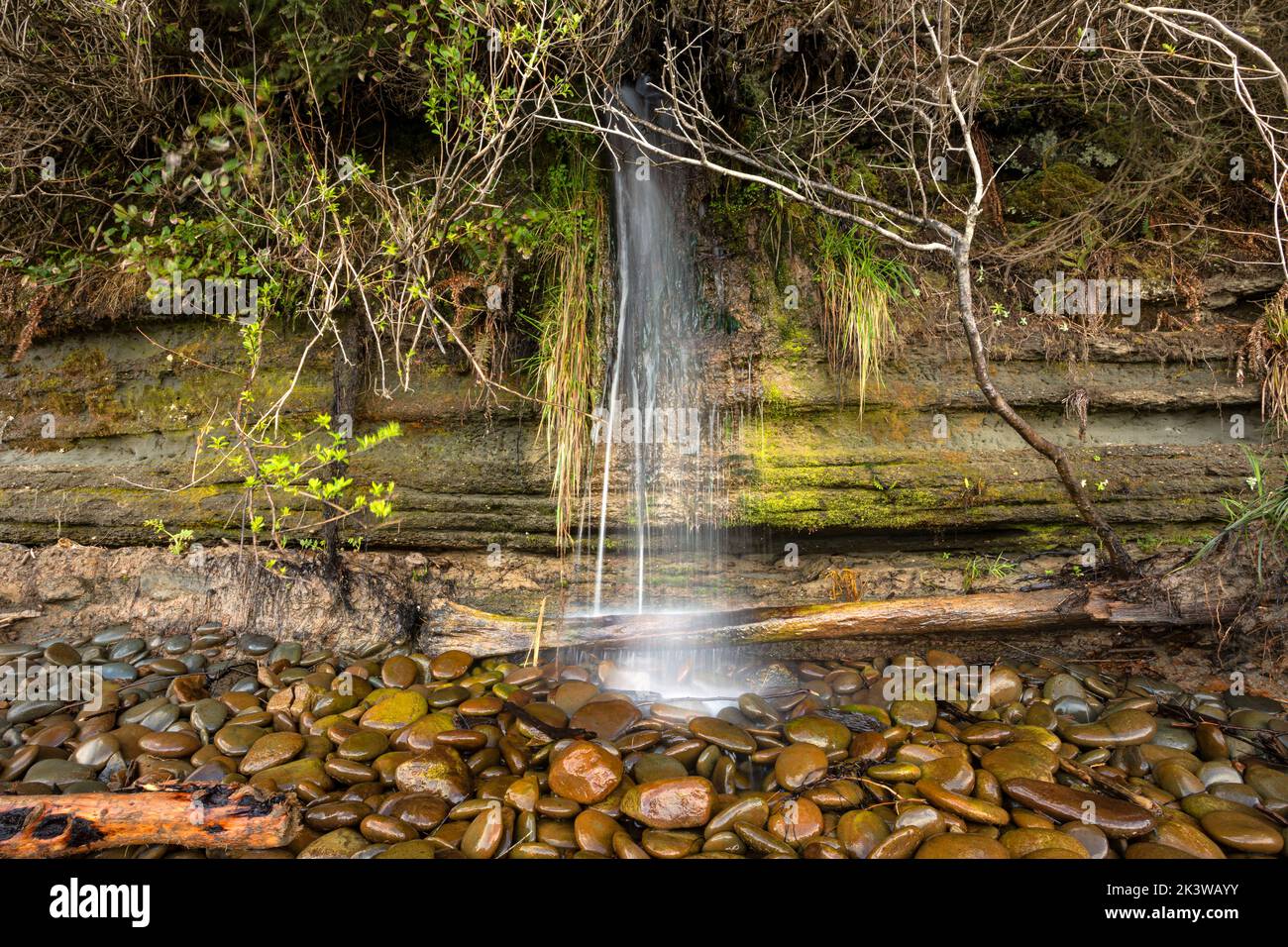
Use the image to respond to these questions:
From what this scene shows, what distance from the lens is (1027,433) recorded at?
357 cm

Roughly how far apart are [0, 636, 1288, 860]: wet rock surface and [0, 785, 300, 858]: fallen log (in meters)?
0.08

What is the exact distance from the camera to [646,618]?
386 centimetres

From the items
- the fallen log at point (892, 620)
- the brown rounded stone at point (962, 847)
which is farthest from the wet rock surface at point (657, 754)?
the fallen log at point (892, 620)

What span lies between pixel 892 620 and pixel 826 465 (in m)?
1.03

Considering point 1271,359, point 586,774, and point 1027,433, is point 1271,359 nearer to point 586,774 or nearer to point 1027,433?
point 1027,433

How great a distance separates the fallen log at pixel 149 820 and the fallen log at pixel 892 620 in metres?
1.50

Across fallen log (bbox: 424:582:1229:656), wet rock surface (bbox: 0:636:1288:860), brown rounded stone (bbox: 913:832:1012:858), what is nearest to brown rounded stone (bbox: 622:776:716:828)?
wet rock surface (bbox: 0:636:1288:860)

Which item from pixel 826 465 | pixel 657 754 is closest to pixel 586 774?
pixel 657 754

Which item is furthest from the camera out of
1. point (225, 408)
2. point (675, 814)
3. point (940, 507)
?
point (225, 408)

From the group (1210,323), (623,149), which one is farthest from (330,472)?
(1210,323)

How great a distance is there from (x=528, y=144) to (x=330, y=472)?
2626mm

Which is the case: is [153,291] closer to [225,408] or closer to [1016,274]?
[225,408]

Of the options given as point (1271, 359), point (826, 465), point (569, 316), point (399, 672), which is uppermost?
point (569, 316)

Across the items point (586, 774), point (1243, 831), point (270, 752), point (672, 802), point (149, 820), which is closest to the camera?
point (149, 820)
